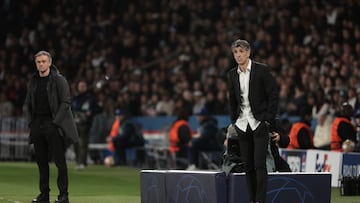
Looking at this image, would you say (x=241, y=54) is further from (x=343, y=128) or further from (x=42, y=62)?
(x=343, y=128)

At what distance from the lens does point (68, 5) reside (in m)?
38.2

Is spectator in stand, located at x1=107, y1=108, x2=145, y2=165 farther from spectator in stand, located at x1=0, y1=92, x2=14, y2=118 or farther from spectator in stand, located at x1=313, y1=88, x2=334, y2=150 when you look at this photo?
spectator in stand, located at x1=313, y1=88, x2=334, y2=150

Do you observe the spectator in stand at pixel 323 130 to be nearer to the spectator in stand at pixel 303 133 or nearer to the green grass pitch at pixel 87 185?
the spectator in stand at pixel 303 133

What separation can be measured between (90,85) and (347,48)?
34.1 ft

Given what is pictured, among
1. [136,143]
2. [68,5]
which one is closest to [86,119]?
[136,143]

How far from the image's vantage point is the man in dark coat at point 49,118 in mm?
14219

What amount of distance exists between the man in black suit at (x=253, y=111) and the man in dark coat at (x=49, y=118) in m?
2.98

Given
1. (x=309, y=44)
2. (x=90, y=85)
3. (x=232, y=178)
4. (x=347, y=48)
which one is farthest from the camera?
(x=90, y=85)

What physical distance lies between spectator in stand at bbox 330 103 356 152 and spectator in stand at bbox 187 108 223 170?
5188mm

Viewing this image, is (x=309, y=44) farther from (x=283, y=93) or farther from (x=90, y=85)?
(x=90, y=85)

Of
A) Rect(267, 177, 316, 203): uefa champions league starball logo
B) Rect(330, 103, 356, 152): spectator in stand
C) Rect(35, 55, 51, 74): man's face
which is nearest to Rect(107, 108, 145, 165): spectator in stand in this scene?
Rect(330, 103, 356, 152): spectator in stand

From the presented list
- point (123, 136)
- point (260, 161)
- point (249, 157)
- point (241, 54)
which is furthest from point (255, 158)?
point (123, 136)

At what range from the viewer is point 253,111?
39.9ft

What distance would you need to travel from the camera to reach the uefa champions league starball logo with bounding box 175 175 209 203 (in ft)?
40.4
